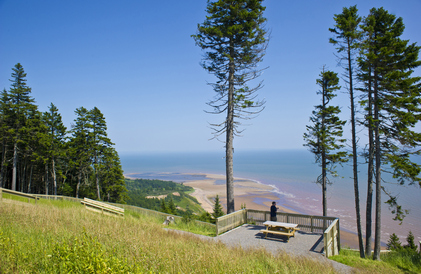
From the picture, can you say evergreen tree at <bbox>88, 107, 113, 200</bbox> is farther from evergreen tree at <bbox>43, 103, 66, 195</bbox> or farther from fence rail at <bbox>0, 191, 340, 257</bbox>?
fence rail at <bbox>0, 191, 340, 257</bbox>

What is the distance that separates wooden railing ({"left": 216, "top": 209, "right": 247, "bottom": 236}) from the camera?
11891 mm

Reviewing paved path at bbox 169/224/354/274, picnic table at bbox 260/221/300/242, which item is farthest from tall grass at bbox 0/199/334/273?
picnic table at bbox 260/221/300/242

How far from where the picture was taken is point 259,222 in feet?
45.1

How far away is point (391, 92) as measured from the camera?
48.3 ft

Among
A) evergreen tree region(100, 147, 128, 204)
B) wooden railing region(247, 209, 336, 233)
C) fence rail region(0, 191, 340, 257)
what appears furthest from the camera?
evergreen tree region(100, 147, 128, 204)

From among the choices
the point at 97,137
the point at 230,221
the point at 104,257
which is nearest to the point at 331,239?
the point at 230,221

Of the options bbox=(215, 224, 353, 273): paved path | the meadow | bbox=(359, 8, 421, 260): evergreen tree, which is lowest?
bbox=(215, 224, 353, 273): paved path

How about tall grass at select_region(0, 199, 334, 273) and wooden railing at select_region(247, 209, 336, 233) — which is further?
wooden railing at select_region(247, 209, 336, 233)

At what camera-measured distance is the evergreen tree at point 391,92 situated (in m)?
13.8

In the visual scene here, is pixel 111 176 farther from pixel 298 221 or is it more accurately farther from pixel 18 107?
pixel 298 221

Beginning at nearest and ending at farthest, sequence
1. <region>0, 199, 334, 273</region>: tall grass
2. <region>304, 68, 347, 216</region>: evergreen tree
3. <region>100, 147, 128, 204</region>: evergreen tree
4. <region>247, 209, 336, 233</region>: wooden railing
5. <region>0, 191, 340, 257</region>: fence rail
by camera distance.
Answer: <region>0, 199, 334, 273</region>: tall grass → <region>0, 191, 340, 257</region>: fence rail → <region>247, 209, 336, 233</region>: wooden railing → <region>304, 68, 347, 216</region>: evergreen tree → <region>100, 147, 128, 204</region>: evergreen tree

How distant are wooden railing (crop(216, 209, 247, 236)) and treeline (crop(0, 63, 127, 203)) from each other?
24039mm

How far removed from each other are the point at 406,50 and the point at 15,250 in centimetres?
1903

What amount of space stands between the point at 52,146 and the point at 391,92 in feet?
115
